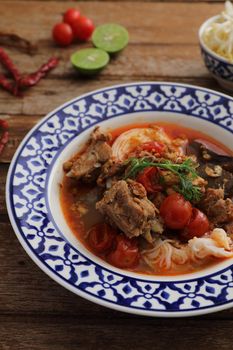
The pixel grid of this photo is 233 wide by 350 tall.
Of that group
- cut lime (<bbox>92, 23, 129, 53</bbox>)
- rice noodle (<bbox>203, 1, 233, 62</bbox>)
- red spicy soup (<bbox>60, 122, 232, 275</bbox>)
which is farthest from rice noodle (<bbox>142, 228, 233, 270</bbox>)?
cut lime (<bbox>92, 23, 129, 53</bbox>)

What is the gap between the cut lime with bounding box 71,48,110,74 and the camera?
673cm

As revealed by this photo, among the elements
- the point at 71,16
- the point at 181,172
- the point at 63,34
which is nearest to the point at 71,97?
the point at 63,34

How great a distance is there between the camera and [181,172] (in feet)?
15.6

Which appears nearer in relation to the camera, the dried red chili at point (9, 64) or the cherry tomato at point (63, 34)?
the dried red chili at point (9, 64)

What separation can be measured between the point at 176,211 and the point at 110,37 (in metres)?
→ 3.57

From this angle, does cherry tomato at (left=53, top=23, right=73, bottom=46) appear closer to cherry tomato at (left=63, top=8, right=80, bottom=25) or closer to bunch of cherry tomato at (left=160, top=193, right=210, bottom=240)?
cherry tomato at (left=63, top=8, right=80, bottom=25)

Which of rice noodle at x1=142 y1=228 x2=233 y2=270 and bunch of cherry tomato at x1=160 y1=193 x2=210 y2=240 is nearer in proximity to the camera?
rice noodle at x1=142 y1=228 x2=233 y2=270

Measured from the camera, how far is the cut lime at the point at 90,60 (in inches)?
265

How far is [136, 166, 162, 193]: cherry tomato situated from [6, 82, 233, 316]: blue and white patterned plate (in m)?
0.80

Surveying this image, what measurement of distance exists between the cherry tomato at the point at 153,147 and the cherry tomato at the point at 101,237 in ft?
3.18

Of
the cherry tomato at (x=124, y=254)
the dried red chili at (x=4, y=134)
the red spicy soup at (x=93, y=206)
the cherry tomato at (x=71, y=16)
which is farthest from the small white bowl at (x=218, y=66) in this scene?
the cherry tomato at (x=124, y=254)

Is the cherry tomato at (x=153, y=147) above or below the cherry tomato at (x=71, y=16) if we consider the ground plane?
below

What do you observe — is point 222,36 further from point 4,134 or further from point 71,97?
point 4,134

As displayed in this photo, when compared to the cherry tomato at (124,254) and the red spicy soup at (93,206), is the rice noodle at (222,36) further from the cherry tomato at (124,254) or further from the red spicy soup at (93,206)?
the cherry tomato at (124,254)
